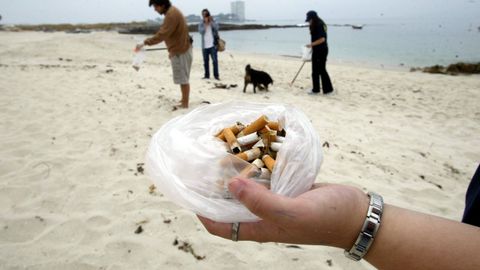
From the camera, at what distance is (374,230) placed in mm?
1050

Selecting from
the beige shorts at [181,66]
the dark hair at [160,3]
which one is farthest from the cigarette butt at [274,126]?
the dark hair at [160,3]

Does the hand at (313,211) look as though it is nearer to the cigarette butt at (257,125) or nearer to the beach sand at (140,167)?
the cigarette butt at (257,125)

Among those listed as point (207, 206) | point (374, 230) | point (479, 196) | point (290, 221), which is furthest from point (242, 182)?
point (479, 196)

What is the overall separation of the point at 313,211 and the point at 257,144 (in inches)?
25.9

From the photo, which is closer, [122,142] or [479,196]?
[479,196]

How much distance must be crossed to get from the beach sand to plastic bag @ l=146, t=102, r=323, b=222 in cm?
92

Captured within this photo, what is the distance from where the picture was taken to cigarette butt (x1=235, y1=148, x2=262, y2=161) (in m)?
1.43

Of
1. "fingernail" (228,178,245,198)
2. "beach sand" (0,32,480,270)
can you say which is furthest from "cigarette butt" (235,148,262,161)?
"beach sand" (0,32,480,270)

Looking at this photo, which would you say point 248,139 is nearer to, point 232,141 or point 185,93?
point 232,141

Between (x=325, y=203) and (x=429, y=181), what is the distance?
3024 mm

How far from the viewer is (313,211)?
3.40 feet

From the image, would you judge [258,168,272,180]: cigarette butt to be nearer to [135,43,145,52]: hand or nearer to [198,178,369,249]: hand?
[198,178,369,249]: hand

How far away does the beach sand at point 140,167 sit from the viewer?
7.13 feet

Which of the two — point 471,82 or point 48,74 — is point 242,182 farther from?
point 471,82
